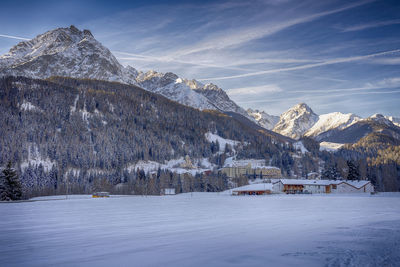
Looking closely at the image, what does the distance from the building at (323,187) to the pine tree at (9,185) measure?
8738 cm

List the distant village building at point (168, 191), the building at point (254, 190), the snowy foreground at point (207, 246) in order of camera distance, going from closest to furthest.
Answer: the snowy foreground at point (207, 246) → the building at point (254, 190) → the distant village building at point (168, 191)

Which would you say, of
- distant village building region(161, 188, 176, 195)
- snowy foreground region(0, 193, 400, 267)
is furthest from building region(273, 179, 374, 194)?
snowy foreground region(0, 193, 400, 267)

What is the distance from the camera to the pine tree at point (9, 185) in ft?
302

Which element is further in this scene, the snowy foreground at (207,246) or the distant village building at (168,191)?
the distant village building at (168,191)

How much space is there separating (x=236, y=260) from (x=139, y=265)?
413 cm

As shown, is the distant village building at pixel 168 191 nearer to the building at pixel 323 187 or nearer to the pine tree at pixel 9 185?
the building at pixel 323 187

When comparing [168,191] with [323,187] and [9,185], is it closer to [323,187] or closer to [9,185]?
[323,187]

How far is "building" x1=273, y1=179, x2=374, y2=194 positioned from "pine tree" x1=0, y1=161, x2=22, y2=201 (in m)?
87.4

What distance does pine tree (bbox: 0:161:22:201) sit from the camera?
91.9 metres

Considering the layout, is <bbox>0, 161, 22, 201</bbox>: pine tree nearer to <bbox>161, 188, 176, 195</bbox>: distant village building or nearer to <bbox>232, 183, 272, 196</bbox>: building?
<bbox>161, 188, 176, 195</bbox>: distant village building

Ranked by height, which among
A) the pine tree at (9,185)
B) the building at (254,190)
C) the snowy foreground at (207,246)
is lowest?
the building at (254,190)

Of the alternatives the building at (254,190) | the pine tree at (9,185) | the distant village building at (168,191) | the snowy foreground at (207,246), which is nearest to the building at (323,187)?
the building at (254,190)

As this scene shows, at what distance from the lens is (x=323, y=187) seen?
5226 inches

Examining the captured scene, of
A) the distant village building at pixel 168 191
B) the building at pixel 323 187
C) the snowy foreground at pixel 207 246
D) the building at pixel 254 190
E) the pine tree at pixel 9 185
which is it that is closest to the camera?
the snowy foreground at pixel 207 246
